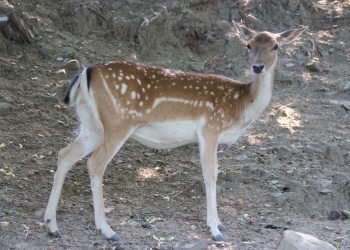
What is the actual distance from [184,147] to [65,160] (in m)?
2.45

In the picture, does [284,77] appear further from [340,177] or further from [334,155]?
[340,177]

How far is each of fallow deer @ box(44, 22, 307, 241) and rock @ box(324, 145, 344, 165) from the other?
6.01ft

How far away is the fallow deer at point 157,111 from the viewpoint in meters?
5.88

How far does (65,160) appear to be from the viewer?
19.7 feet

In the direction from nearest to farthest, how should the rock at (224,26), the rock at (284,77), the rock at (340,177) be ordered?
the rock at (340,177), the rock at (284,77), the rock at (224,26)

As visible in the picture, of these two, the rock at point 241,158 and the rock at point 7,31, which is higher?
the rock at point 7,31

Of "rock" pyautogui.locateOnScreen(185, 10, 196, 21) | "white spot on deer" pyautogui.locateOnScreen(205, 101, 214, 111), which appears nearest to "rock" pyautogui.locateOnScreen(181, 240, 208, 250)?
"white spot on deer" pyautogui.locateOnScreen(205, 101, 214, 111)

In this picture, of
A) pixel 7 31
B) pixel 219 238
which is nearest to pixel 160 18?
pixel 7 31

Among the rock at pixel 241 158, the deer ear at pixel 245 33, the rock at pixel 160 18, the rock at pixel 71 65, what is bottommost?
the rock at pixel 241 158

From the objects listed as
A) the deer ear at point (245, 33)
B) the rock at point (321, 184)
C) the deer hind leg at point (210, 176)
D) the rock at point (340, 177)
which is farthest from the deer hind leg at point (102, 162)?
the rock at point (340, 177)

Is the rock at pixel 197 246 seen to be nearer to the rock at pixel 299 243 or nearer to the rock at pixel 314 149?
the rock at pixel 299 243

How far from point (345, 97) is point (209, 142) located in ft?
14.9

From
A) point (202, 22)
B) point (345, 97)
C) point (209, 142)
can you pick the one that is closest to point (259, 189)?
point (209, 142)

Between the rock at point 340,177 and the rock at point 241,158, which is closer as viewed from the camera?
the rock at point 340,177
